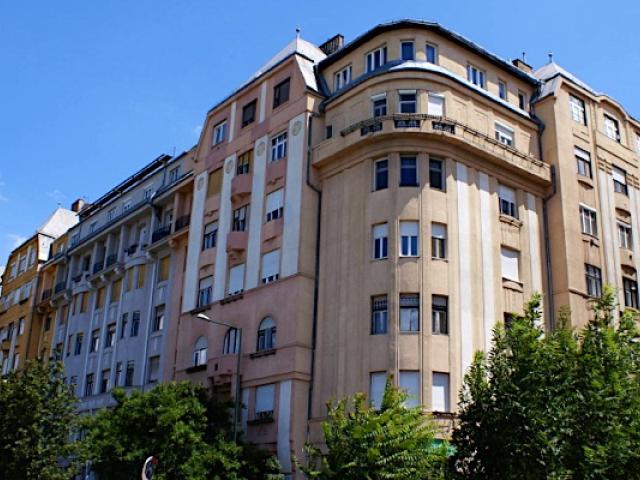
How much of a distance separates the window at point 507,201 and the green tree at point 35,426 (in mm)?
20697

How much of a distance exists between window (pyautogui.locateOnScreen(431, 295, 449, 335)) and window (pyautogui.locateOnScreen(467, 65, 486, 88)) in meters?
11.7

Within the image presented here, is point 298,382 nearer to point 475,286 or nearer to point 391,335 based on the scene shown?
point 391,335

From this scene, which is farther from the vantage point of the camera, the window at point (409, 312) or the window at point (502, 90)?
the window at point (502, 90)

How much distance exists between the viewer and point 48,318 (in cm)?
5912

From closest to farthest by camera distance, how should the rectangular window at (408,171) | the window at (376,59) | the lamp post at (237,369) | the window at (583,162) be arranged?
the lamp post at (237,369), the rectangular window at (408,171), the window at (376,59), the window at (583,162)

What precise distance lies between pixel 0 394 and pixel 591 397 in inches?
935

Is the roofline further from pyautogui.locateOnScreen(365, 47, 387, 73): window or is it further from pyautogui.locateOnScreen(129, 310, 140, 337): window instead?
pyautogui.locateOnScreen(129, 310, 140, 337): window

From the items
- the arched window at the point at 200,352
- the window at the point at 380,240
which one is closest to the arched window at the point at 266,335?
the arched window at the point at 200,352

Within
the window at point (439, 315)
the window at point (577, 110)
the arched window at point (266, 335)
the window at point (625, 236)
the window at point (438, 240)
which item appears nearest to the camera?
the window at point (439, 315)

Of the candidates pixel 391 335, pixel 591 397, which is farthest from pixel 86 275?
pixel 591 397

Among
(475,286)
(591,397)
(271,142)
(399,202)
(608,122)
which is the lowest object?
(591,397)

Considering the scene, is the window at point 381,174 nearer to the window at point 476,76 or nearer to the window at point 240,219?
the window at point 476,76

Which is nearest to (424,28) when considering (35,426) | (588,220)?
(588,220)

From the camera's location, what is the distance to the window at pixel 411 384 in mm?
28844
